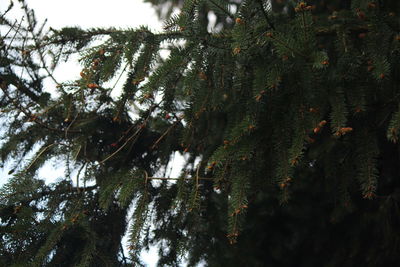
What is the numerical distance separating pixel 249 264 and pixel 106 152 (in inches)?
43.9

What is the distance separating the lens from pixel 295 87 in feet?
5.39

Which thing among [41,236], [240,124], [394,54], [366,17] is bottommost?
[41,236]

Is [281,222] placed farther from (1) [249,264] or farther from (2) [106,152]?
(2) [106,152]

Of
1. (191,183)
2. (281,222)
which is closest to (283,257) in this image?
(281,222)

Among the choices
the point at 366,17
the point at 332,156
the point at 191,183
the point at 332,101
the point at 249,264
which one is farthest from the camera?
the point at 249,264

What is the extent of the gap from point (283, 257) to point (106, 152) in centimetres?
127

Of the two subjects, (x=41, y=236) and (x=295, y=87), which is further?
(x=41, y=236)

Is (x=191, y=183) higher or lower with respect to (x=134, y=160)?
lower

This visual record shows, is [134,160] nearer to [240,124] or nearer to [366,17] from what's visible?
[240,124]

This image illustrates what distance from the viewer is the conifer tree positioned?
1.59 metres

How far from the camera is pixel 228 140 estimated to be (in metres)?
1.68

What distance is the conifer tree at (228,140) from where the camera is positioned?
62.7 inches

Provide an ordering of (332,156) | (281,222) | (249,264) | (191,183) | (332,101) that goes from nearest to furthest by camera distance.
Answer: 1. (332,101)
2. (332,156)
3. (191,183)
4. (249,264)
5. (281,222)

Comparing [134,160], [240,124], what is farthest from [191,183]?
[134,160]
